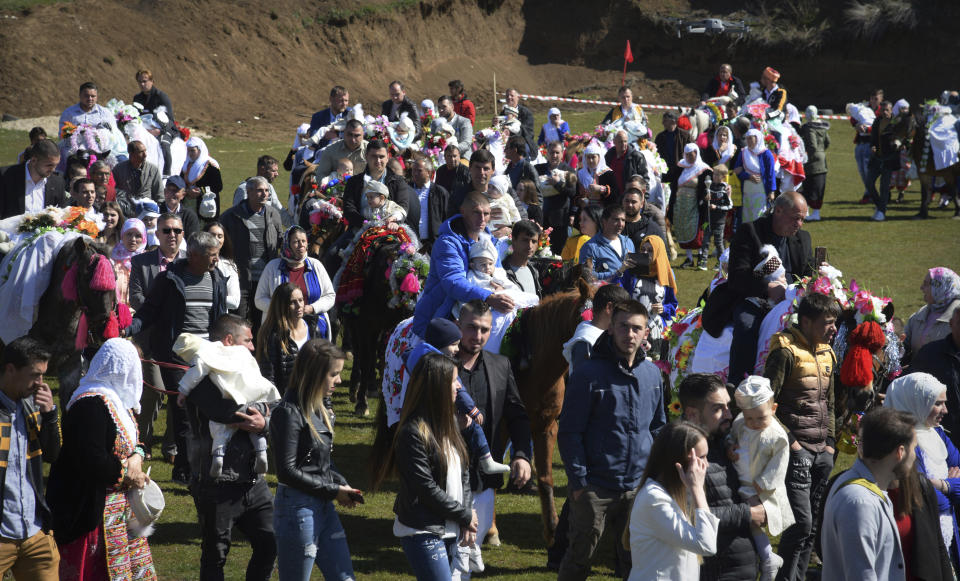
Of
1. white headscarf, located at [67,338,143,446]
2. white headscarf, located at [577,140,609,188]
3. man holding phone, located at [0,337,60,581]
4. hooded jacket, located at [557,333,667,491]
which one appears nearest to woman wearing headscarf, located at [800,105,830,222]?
white headscarf, located at [577,140,609,188]

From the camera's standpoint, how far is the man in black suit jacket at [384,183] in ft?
38.3

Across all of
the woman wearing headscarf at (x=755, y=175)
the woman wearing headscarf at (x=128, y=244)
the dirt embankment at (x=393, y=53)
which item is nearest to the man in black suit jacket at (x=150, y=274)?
the woman wearing headscarf at (x=128, y=244)

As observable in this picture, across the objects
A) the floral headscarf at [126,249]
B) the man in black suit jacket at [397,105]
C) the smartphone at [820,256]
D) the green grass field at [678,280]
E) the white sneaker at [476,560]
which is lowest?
the green grass field at [678,280]

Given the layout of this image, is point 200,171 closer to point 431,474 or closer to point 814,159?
point 814,159

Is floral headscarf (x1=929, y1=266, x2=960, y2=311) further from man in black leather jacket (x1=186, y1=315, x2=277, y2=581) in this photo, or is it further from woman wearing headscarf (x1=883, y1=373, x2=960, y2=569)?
man in black leather jacket (x1=186, y1=315, x2=277, y2=581)

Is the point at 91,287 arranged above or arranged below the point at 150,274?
above

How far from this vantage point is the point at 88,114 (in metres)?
15.2

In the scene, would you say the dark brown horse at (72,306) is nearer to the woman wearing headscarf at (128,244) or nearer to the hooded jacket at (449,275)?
the woman wearing headscarf at (128,244)

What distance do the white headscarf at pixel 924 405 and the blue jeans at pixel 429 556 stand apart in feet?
7.68

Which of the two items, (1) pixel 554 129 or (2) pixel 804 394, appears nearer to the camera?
(2) pixel 804 394

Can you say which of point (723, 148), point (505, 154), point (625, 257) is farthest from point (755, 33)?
point (625, 257)

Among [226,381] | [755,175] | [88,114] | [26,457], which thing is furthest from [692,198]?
[26,457]

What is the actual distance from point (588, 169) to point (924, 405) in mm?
10384

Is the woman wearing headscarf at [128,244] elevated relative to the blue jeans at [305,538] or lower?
elevated
